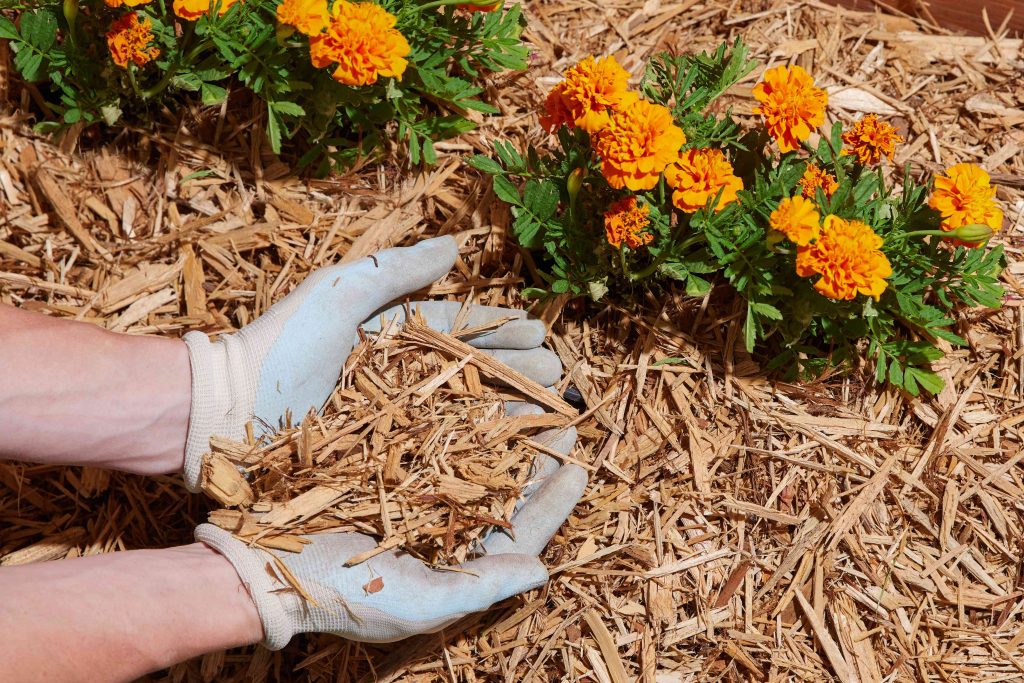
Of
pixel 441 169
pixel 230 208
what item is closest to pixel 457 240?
pixel 441 169

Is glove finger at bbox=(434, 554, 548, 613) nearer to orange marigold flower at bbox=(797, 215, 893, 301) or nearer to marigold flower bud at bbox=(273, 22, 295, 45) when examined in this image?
orange marigold flower at bbox=(797, 215, 893, 301)

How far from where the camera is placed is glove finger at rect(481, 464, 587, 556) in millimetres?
1695

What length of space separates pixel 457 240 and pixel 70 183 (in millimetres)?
914

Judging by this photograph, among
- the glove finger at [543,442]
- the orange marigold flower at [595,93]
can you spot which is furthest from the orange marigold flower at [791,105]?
the glove finger at [543,442]

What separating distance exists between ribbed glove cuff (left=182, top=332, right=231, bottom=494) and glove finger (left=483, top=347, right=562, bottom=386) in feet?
1.93

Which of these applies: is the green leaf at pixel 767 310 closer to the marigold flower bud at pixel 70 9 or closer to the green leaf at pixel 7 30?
the marigold flower bud at pixel 70 9

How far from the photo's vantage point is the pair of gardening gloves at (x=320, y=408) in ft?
5.00

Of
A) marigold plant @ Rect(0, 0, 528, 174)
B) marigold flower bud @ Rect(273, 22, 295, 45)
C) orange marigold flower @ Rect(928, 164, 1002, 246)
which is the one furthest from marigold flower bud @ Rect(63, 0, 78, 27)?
orange marigold flower @ Rect(928, 164, 1002, 246)

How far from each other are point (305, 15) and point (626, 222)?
72 centimetres

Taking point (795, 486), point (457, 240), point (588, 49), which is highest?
point (588, 49)

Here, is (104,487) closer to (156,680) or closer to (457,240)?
(156,680)

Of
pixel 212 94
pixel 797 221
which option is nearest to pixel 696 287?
pixel 797 221

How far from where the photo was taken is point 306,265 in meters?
1.89

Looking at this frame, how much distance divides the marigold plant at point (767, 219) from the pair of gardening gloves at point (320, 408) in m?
0.22
